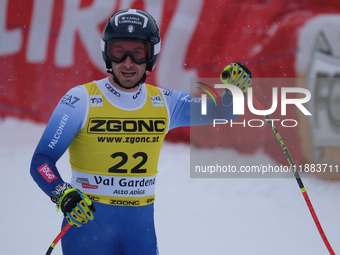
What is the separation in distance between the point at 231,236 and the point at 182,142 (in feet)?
7.36

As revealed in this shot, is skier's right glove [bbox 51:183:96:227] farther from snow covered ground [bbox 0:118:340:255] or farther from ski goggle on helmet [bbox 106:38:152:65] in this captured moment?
snow covered ground [bbox 0:118:340:255]

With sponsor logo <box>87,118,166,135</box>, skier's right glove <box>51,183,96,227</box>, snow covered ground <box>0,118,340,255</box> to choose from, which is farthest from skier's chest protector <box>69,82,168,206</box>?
snow covered ground <box>0,118,340,255</box>

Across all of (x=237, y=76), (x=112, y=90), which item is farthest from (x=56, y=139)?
(x=237, y=76)

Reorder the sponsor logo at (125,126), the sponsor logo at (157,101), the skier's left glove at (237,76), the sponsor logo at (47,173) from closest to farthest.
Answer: the sponsor logo at (47,173) < the sponsor logo at (125,126) < the sponsor logo at (157,101) < the skier's left glove at (237,76)

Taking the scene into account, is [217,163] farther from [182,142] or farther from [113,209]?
[113,209]

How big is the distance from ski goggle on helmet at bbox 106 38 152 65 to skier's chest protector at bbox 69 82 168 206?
0.81 feet

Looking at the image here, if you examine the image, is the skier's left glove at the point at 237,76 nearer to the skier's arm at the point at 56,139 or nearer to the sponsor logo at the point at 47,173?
the skier's arm at the point at 56,139

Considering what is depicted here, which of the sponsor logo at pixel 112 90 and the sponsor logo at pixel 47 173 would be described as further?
the sponsor logo at pixel 112 90

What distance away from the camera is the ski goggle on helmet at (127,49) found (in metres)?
3.42

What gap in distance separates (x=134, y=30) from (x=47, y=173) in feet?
3.46

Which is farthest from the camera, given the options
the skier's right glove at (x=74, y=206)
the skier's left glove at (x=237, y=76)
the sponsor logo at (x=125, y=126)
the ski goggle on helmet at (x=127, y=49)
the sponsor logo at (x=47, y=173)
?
the skier's left glove at (x=237, y=76)

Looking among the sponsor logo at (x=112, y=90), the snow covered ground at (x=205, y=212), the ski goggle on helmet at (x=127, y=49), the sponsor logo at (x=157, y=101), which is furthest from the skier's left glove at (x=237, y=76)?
the snow covered ground at (x=205, y=212)

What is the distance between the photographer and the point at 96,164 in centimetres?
335

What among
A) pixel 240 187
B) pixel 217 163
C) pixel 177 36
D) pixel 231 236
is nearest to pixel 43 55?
pixel 177 36
